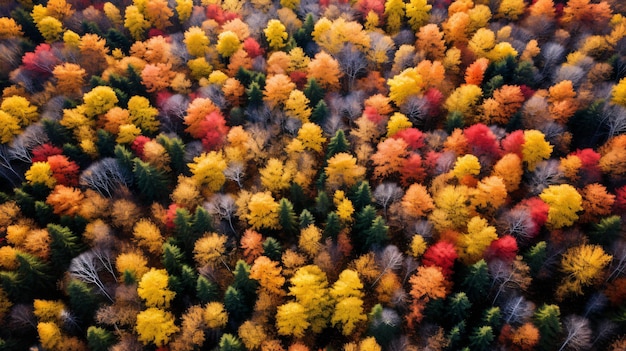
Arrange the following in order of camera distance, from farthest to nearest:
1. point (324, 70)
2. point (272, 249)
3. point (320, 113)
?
point (324, 70)
point (320, 113)
point (272, 249)

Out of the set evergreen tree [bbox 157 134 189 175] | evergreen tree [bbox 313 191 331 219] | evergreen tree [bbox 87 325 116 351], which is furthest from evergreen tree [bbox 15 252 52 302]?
evergreen tree [bbox 313 191 331 219]

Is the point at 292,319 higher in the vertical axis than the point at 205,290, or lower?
lower

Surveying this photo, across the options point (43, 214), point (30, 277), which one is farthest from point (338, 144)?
point (30, 277)

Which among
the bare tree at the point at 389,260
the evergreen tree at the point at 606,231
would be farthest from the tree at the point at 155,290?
the evergreen tree at the point at 606,231

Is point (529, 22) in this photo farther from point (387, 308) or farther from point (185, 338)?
point (185, 338)

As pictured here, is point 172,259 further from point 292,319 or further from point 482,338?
point 482,338

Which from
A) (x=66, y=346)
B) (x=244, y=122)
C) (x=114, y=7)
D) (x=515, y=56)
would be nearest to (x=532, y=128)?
(x=515, y=56)

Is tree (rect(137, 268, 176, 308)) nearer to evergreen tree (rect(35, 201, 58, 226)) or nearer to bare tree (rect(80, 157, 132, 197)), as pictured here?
bare tree (rect(80, 157, 132, 197))

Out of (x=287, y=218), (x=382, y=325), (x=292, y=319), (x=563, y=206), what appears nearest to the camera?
(x=382, y=325)
